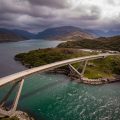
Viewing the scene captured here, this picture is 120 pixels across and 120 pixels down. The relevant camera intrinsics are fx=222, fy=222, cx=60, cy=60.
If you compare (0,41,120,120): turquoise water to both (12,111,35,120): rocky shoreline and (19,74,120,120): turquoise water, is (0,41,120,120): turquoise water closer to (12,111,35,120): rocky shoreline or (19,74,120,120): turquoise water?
(19,74,120,120): turquoise water

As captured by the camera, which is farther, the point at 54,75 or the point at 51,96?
the point at 54,75

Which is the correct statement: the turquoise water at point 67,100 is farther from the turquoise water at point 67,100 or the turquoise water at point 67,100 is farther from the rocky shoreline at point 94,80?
the rocky shoreline at point 94,80

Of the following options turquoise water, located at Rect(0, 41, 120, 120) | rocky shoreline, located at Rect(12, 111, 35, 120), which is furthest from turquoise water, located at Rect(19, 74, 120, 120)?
rocky shoreline, located at Rect(12, 111, 35, 120)

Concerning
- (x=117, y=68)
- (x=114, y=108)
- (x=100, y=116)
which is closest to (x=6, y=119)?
Result: (x=100, y=116)

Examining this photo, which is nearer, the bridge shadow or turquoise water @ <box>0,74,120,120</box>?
turquoise water @ <box>0,74,120,120</box>

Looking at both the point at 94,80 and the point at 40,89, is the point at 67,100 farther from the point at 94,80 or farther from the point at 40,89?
the point at 94,80

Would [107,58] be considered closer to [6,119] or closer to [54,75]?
[54,75]

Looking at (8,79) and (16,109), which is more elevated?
(8,79)

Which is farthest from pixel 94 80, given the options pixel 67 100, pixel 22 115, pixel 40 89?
pixel 22 115
